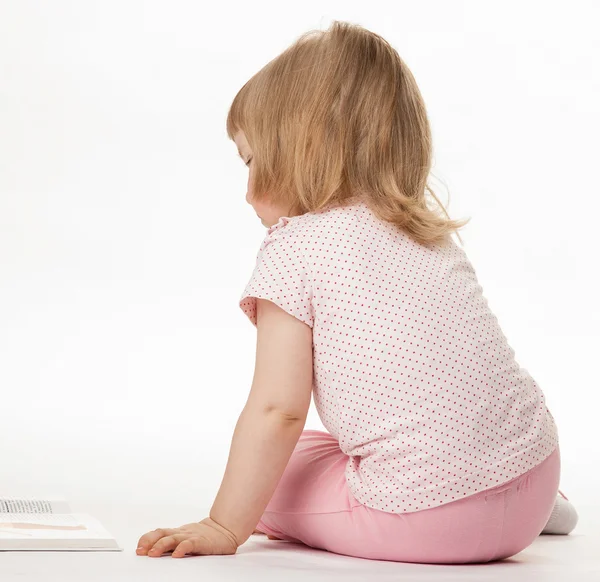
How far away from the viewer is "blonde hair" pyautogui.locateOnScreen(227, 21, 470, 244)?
1.26 metres

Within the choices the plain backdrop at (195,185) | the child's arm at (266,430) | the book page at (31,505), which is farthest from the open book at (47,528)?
the plain backdrop at (195,185)

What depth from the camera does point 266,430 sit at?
1145mm

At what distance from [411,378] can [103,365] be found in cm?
180

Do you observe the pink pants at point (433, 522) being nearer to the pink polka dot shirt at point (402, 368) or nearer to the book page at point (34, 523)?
the pink polka dot shirt at point (402, 368)

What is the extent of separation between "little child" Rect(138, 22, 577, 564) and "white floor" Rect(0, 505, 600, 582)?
3 cm

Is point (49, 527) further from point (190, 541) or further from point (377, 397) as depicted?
point (377, 397)

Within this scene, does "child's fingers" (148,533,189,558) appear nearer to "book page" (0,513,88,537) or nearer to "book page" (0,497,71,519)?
"book page" (0,513,88,537)

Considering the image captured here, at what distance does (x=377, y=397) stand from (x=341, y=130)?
37cm

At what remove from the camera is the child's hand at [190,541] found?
1090 millimetres

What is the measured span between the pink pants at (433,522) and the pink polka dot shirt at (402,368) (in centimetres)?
2

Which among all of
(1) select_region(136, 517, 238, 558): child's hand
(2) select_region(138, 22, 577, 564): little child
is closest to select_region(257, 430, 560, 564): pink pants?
(2) select_region(138, 22, 577, 564): little child

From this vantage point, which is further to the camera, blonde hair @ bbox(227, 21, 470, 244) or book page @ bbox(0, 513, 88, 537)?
blonde hair @ bbox(227, 21, 470, 244)

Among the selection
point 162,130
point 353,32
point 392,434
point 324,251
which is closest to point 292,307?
point 324,251

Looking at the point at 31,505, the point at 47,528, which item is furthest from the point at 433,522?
the point at 31,505
